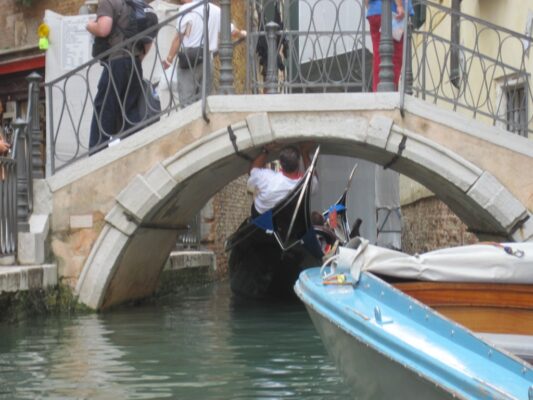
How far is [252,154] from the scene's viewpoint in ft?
28.6

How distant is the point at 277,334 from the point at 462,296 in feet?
10.3

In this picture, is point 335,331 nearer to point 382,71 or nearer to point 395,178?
point 382,71

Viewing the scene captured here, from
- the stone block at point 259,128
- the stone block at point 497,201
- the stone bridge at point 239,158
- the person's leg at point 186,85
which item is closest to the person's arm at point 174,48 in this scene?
the person's leg at point 186,85

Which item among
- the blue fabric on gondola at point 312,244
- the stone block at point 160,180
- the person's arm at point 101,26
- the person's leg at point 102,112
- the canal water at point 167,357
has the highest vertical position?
the person's arm at point 101,26

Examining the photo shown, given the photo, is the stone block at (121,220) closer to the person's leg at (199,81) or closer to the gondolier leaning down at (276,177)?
the person's leg at (199,81)

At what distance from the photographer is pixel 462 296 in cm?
446

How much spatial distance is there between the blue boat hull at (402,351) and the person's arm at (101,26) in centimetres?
434

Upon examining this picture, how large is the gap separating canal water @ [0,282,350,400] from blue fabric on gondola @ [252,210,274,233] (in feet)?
2.20

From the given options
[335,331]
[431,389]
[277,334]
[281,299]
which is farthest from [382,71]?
[431,389]

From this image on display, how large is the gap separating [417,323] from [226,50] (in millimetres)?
4798

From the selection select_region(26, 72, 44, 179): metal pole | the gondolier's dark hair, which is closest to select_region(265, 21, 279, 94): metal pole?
the gondolier's dark hair

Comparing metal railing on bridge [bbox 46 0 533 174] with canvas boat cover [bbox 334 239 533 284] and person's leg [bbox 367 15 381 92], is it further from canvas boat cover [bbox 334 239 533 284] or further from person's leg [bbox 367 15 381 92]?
canvas boat cover [bbox 334 239 533 284]

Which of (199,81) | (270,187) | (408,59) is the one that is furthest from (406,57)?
(270,187)

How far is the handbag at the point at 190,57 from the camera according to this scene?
27.3 feet
